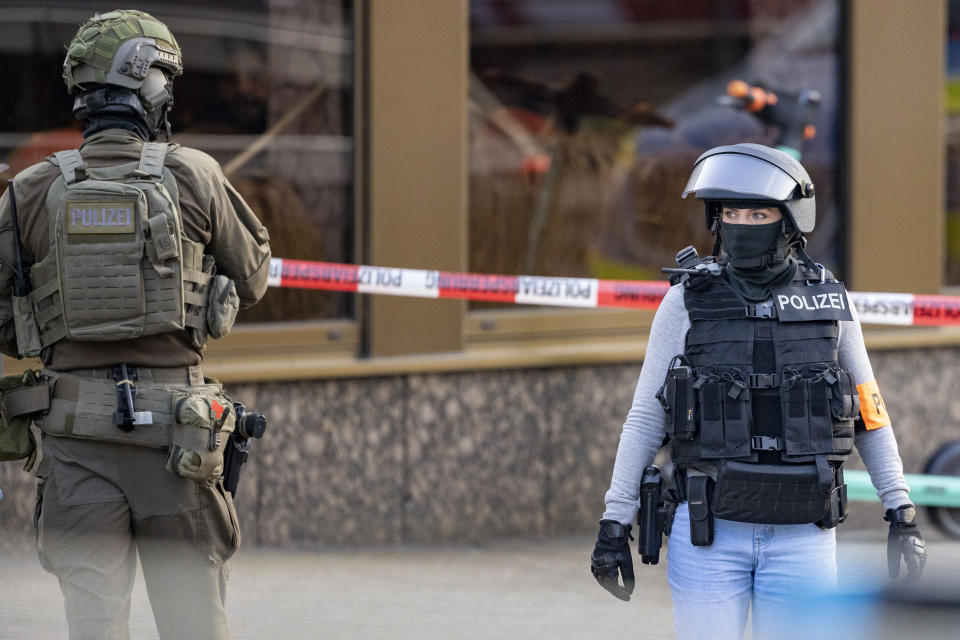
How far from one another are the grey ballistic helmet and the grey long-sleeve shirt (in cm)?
27

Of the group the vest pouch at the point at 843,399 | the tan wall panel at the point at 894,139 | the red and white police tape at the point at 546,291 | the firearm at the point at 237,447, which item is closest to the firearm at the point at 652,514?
the vest pouch at the point at 843,399

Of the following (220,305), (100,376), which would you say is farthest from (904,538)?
(100,376)

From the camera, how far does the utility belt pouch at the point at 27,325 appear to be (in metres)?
3.90

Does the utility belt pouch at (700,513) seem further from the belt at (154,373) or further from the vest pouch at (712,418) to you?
the belt at (154,373)

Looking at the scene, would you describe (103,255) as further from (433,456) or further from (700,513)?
(433,456)

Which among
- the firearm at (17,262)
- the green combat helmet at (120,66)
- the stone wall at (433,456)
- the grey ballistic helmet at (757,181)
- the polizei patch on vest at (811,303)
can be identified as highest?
the green combat helmet at (120,66)

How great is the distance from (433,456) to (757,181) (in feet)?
12.2

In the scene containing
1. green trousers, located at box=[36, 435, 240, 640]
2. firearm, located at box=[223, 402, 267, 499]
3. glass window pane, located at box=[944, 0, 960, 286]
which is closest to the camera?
green trousers, located at box=[36, 435, 240, 640]

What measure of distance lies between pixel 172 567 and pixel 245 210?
1038mm

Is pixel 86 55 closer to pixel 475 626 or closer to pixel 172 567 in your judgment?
pixel 172 567

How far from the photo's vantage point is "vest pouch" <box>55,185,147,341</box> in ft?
12.3

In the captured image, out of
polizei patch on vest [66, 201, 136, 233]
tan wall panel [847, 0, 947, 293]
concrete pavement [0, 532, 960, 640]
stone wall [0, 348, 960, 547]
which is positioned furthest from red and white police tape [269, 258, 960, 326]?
polizei patch on vest [66, 201, 136, 233]

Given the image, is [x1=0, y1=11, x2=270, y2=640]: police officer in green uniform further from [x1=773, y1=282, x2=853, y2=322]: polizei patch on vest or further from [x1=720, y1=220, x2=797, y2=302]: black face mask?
[x1=773, y1=282, x2=853, y2=322]: polizei patch on vest

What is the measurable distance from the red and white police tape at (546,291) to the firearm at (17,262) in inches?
103
